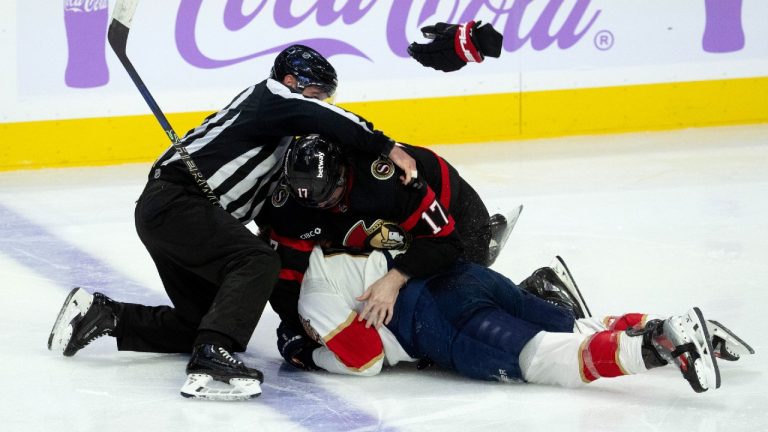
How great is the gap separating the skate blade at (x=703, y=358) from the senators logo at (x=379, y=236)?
0.87 m

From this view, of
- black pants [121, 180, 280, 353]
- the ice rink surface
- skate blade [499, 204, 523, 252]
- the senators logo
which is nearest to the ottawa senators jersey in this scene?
the senators logo

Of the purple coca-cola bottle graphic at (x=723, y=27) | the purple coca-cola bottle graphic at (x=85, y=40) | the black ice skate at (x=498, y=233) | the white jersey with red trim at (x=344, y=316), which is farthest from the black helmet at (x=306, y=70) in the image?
the purple coca-cola bottle graphic at (x=723, y=27)

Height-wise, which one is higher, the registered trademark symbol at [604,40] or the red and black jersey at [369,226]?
the red and black jersey at [369,226]

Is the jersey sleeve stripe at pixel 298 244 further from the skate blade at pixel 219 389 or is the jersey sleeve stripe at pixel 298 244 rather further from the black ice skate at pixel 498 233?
the black ice skate at pixel 498 233

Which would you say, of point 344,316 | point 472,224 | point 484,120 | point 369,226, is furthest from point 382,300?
point 484,120

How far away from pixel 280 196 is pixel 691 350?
1289 millimetres

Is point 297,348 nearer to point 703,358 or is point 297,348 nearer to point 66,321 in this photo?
point 66,321

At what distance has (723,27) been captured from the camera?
799 centimetres

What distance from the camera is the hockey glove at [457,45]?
4270 mm

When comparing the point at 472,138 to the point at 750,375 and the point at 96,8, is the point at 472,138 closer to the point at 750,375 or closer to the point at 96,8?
the point at 96,8

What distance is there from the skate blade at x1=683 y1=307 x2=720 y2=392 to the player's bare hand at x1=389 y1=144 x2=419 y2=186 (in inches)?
34.0

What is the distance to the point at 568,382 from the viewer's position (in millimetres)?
3523

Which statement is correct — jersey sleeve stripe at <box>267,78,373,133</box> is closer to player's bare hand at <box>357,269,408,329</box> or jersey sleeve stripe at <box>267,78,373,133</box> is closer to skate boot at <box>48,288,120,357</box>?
player's bare hand at <box>357,269,408,329</box>

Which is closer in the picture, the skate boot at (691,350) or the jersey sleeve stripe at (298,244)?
the skate boot at (691,350)
